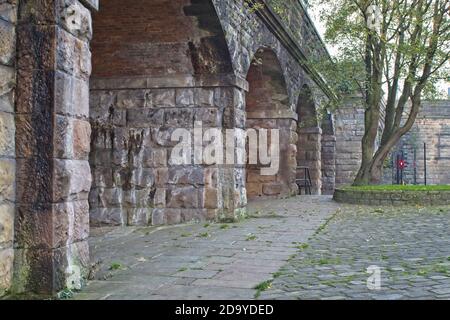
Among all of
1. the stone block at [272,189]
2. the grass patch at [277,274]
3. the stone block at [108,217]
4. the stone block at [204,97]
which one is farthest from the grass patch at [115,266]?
the stone block at [272,189]

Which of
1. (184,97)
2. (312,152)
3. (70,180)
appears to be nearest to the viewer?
(70,180)

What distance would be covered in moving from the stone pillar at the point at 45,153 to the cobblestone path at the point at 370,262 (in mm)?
1400

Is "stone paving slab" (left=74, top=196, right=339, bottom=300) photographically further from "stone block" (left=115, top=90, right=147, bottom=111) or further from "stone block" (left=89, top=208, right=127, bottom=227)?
"stone block" (left=115, top=90, right=147, bottom=111)

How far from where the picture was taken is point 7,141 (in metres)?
3.46

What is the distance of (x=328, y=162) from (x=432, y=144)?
14.9m

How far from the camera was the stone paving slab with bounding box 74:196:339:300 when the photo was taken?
3725 mm

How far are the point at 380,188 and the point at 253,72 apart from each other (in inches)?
148

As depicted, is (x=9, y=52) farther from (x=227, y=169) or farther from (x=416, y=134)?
(x=416, y=134)

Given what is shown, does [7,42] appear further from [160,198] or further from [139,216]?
[139,216]

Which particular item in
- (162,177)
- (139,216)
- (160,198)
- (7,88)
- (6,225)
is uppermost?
(7,88)

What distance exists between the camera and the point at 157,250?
5.55 m

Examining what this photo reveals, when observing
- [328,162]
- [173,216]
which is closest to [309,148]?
[328,162]

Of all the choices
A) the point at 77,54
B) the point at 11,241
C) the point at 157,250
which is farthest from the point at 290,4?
the point at 11,241

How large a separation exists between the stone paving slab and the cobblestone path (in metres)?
0.23
